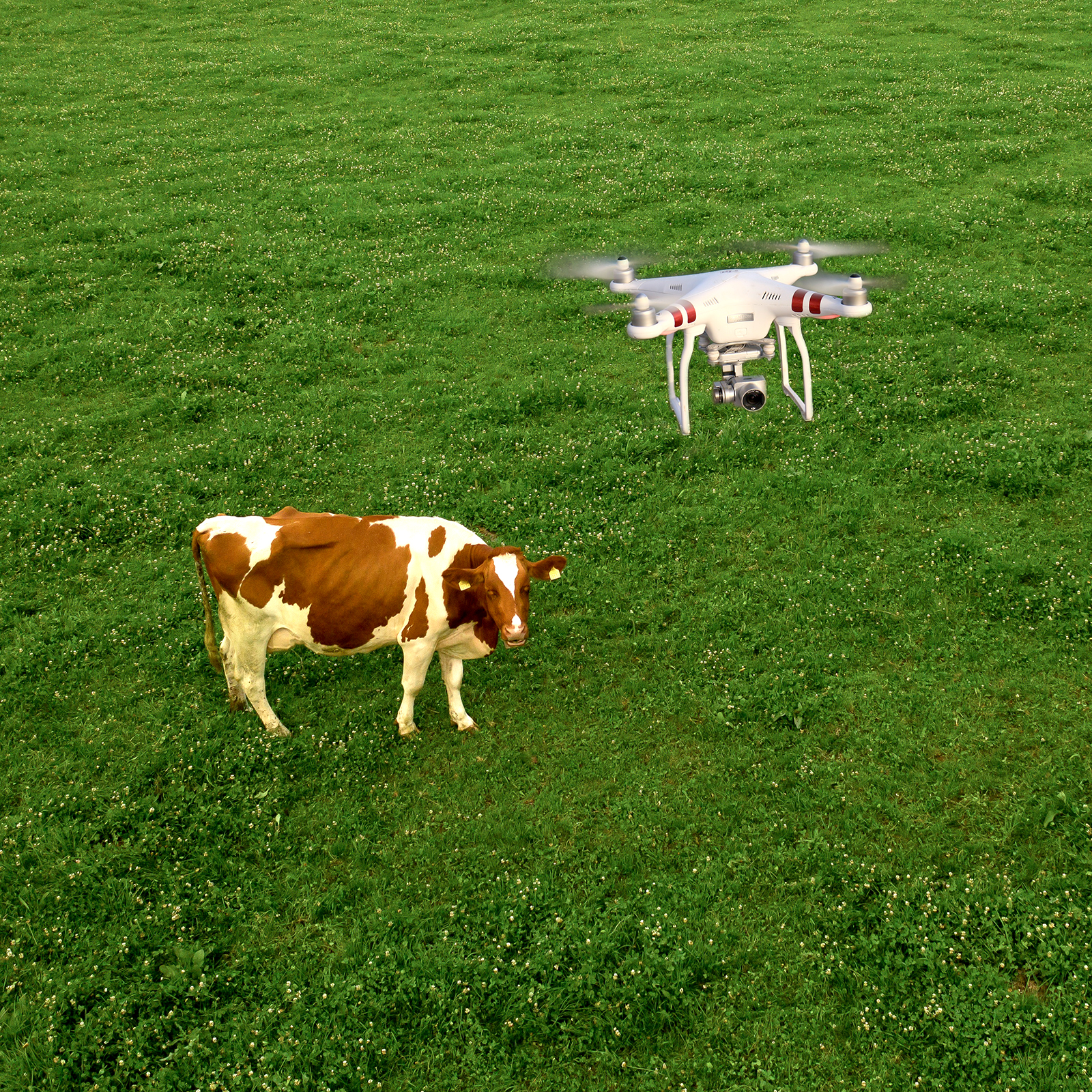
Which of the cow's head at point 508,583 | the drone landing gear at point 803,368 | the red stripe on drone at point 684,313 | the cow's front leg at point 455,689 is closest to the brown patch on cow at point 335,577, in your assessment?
the cow's head at point 508,583

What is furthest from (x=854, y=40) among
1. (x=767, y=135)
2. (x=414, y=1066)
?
(x=414, y=1066)

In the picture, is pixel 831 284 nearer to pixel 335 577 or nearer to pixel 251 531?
pixel 335 577

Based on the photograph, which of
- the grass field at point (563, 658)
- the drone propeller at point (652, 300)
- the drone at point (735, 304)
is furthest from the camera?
the drone at point (735, 304)

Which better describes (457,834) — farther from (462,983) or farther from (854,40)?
(854,40)

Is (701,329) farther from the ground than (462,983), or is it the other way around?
(701,329)

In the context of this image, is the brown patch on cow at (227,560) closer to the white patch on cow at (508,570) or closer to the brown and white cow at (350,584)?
the brown and white cow at (350,584)

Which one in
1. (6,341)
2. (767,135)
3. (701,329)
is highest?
(767,135)

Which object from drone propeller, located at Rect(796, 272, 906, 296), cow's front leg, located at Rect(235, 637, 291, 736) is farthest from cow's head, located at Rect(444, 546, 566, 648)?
drone propeller, located at Rect(796, 272, 906, 296)
